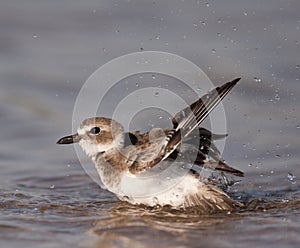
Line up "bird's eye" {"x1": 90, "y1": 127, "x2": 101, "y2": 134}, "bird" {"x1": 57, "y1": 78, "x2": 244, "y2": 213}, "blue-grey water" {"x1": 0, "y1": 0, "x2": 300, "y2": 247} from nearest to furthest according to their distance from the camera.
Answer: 1. "blue-grey water" {"x1": 0, "y1": 0, "x2": 300, "y2": 247}
2. "bird" {"x1": 57, "y1": 78, "x2": 244, "y2": 213}
3. "bird's eye" {"x1": 90, "y1": 127, "x2": 101, "y2": 134}

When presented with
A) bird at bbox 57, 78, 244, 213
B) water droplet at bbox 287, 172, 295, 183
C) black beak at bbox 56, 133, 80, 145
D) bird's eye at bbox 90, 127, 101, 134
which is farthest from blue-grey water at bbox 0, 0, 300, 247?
bird's eye at bbox 90, 127, 101, 134

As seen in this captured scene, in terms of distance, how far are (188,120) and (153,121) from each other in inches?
112

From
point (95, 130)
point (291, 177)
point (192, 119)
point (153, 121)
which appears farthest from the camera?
point (153, 121)

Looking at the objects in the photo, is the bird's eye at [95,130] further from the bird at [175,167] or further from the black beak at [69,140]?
the bird at [175,167]

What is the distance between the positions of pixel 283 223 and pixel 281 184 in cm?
139

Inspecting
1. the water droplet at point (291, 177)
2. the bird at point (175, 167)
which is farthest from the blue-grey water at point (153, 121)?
the bird at point (175, 167)

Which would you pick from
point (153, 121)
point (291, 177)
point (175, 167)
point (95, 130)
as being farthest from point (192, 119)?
point (153, 121)

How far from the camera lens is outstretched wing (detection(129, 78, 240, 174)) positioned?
249 inches

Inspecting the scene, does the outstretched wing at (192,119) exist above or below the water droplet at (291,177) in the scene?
above

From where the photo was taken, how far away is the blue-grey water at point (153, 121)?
6309mm

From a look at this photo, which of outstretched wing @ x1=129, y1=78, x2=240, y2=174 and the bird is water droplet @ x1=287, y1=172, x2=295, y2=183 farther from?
outstretched wing @ x1=129, y1=78, x2=240, y2=174

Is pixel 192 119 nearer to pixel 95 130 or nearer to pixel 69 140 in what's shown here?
pixel 95 130

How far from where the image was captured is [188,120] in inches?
254

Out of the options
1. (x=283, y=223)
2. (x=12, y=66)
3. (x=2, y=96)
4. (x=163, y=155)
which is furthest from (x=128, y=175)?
(x=12, y=66)
